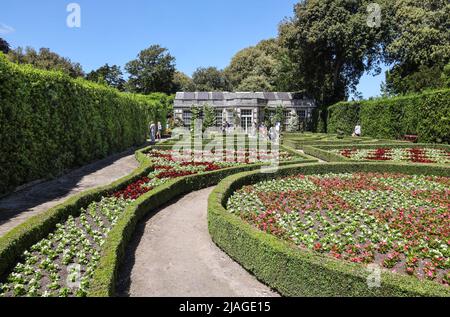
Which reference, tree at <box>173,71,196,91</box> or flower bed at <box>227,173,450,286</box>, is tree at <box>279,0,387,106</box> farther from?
tree at <box>173,71,196,91</box>

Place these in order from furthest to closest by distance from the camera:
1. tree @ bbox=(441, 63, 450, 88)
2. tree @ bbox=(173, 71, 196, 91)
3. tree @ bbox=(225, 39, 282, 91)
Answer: tree @ bbox=(173, 71, 196, 91) → tree @ bbox=(225, 39, 282, 91) → tree @ bbox=(441, 63, 450, 88)

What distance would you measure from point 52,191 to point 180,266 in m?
6.69

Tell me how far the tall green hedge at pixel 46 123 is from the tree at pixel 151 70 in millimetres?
54572

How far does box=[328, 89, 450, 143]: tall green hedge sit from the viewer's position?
25.5 meters

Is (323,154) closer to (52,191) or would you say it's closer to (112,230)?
(52,191)

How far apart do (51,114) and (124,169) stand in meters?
3.85

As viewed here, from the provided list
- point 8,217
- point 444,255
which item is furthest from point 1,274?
point 444,255

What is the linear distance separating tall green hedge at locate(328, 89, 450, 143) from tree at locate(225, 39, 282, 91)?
2692 cm

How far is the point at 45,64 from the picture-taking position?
5197 centimetres

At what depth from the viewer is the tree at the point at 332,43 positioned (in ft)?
128

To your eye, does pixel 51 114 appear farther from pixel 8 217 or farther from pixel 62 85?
pixel 8 217

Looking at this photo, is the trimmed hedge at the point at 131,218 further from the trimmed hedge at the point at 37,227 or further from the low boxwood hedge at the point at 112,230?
the trimmed hedge at the point at 37,227

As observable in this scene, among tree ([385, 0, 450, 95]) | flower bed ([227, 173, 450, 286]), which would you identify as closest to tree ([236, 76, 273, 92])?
tree ([385, 0, 450, 95])

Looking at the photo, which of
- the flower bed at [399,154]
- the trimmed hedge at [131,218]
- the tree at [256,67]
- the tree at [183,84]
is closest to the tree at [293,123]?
the tree at [256,67]
